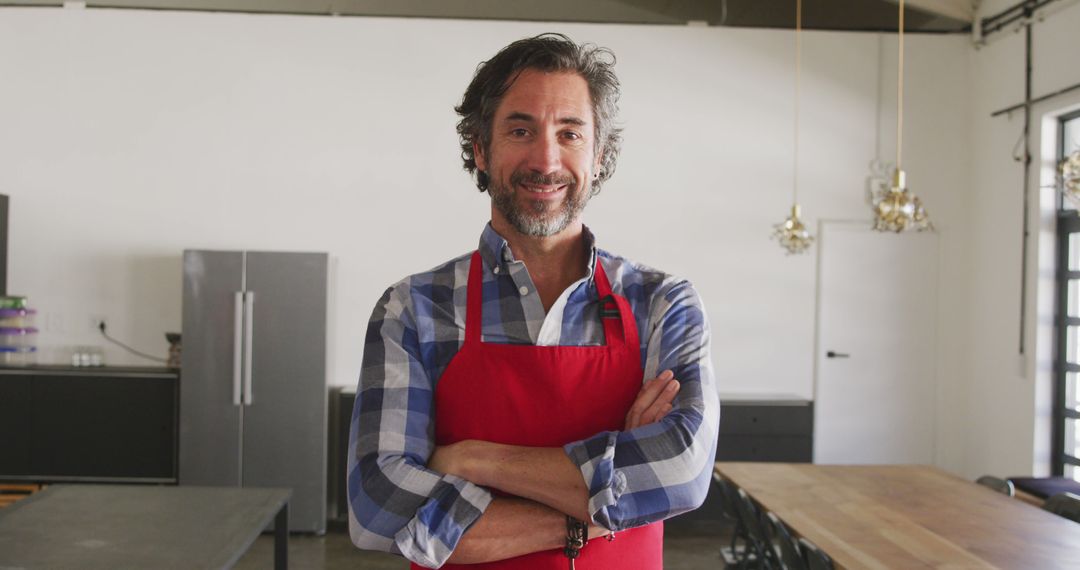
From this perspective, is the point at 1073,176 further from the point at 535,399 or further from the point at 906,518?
the point at 535,399

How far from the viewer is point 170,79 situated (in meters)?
6.08

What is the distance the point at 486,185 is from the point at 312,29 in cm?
524

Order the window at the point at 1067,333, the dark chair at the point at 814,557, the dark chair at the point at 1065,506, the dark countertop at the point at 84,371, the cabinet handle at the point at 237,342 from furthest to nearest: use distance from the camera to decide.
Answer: the dark countertop at the point at 84,371 → the cabinet handle at the point at 237,342 → the window at the point at 1067,333 → the dark chair at the point at 1065,506 → the dark chair at the point at 814,557

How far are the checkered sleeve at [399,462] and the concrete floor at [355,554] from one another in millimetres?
3980

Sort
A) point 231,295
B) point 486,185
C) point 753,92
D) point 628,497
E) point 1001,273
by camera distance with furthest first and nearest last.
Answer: point 753,92 < point 1001,273 < point 231,295 < point 486,185 < point 628,497

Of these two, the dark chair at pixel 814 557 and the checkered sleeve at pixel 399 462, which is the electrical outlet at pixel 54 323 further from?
the checkered sleeve at pixel 399 462

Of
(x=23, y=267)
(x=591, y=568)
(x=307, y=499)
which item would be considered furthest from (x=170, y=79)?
(x=591, y=568)

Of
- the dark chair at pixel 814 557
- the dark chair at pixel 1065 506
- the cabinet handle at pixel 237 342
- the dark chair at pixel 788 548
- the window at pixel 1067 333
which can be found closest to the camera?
the dark chair at pixel 814 557

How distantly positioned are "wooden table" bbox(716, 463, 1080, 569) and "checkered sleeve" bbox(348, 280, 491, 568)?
1.87 meters

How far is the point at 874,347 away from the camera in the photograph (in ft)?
20.7

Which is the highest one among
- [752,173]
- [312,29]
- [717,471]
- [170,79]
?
[312,29]

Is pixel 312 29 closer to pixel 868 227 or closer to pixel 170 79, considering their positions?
pixel 170 79

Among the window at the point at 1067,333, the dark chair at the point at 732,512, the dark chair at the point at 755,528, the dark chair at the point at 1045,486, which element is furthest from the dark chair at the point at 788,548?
the window at the point at 1067,333

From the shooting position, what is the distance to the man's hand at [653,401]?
133cm
